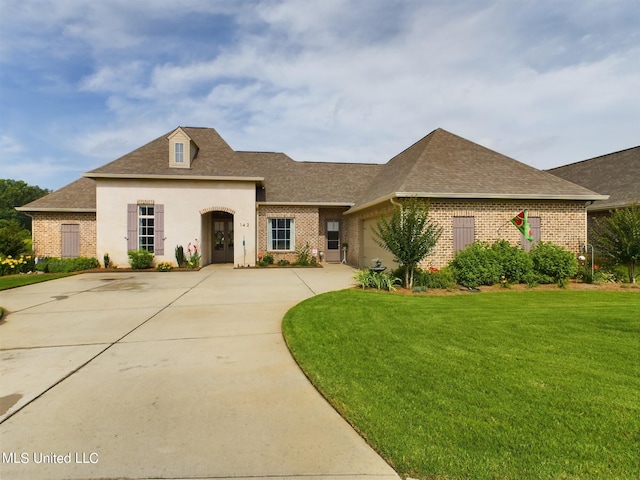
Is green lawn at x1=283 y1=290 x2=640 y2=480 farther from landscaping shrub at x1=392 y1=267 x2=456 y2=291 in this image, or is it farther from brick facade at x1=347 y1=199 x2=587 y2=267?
brick facade at x1=347 y1=199 x2=587 y2=267

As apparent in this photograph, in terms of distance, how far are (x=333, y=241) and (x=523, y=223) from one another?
1063cm

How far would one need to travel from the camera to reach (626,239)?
10617 millimetres

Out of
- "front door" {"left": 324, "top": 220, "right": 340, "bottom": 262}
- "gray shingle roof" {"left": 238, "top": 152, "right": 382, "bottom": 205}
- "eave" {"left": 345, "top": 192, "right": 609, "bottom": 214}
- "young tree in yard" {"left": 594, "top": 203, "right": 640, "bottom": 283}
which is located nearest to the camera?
"young tree in yard" {"left": 594, "top": 203, "right": 640, "bottom": 283}

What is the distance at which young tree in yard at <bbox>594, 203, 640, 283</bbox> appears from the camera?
10.5 meters

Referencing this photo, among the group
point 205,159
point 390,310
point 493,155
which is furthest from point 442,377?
point 205,159

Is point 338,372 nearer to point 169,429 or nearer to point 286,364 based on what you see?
point 286,364

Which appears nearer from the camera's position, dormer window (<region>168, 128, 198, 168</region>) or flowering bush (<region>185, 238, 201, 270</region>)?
flowering bush (<region>185, 238, 201, 270</region>)

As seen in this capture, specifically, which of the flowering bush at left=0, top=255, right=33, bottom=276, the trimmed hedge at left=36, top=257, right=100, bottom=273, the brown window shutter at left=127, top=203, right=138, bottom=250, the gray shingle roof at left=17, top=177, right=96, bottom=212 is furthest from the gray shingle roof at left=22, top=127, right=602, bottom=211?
the trimmed hedge at left=36, top=257, right=100, bottom=273

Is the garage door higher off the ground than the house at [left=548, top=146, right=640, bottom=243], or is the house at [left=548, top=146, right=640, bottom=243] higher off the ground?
the house at [left=548, top=146, right=640, bottom=243]

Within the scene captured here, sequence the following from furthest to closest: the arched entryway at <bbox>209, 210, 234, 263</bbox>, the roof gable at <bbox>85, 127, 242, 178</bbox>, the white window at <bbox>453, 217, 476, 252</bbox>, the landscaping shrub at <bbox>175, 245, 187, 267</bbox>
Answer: the arched entryway at <bbox>209, 210, 234, 263</bbox>, the roof gable at <bbox>85, 127, 242, 178</bbox>, the landscaping shrub at <bbox>175, 245, 187, 267</bbox>, the white window at <bbox>453, 217, 476, 252</bbox>

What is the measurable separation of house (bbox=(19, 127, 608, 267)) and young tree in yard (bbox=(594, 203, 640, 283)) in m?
1.49

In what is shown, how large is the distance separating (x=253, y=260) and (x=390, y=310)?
454 inches

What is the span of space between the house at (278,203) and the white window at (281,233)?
0.19 feet

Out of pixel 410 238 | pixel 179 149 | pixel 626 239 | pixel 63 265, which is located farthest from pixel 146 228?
pixel 626 239
